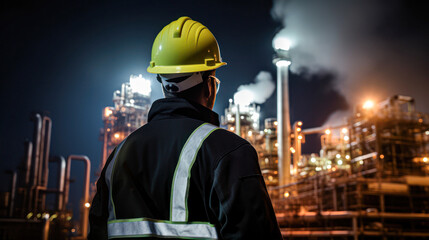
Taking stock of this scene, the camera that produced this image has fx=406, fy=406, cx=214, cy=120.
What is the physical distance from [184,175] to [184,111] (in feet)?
1.17

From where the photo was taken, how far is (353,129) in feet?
71.3

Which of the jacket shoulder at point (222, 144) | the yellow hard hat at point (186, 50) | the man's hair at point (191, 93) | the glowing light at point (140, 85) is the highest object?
the glowing light at point (140, 85)

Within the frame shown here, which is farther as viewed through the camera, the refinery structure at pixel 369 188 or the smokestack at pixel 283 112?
the smokestack at pixel 283 112

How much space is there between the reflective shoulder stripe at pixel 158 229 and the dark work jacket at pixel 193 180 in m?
0.03

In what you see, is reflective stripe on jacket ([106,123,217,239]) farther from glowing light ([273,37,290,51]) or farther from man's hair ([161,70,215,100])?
glowing light ([273,37,290,51])

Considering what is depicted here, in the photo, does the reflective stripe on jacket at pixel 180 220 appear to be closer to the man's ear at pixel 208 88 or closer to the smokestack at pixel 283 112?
the man's ear at pixel 208 88

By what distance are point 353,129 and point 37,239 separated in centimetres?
2151

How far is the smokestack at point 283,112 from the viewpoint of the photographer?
105ft

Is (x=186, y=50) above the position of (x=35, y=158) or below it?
below

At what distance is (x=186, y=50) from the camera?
2.26 metres

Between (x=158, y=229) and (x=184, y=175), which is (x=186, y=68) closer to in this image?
(x=184, y=175)

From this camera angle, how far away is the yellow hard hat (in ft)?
7.34

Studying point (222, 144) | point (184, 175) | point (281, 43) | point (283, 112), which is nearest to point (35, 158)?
point (283, 112)

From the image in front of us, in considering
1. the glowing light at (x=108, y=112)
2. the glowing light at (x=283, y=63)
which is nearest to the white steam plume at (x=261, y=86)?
the glowing light at (x=283, y=63)
